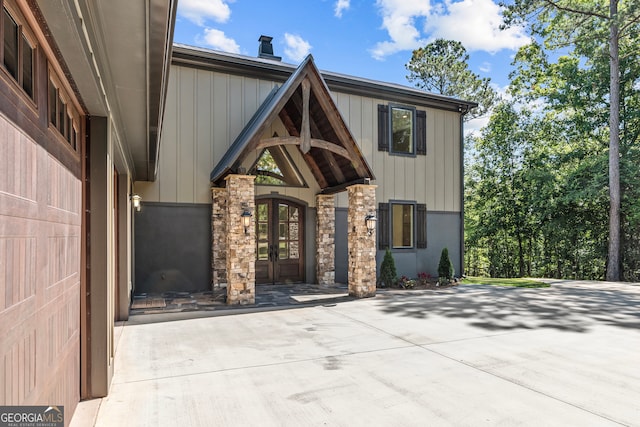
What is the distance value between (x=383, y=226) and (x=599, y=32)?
1153cm

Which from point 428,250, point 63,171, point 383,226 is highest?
point 63,171

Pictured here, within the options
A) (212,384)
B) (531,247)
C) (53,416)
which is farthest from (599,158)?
(53,416)

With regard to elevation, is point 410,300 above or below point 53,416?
below

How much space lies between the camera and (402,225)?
1240 cm

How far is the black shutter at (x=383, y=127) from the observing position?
1195 cm

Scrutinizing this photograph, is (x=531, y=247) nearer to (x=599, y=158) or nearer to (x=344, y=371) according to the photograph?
(x=599, y=158)

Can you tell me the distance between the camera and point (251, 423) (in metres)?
3.17

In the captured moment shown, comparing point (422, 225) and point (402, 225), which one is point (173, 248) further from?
point (422, 225)

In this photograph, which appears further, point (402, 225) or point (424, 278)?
point (402, 225)

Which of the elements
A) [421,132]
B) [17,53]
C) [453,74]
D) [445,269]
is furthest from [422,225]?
[453,74]

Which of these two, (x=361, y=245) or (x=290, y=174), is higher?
(x=290, y=174)

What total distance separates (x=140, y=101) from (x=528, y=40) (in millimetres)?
18463

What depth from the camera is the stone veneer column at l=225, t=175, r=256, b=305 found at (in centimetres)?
797

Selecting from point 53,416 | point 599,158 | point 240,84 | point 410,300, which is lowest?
point 410,300
